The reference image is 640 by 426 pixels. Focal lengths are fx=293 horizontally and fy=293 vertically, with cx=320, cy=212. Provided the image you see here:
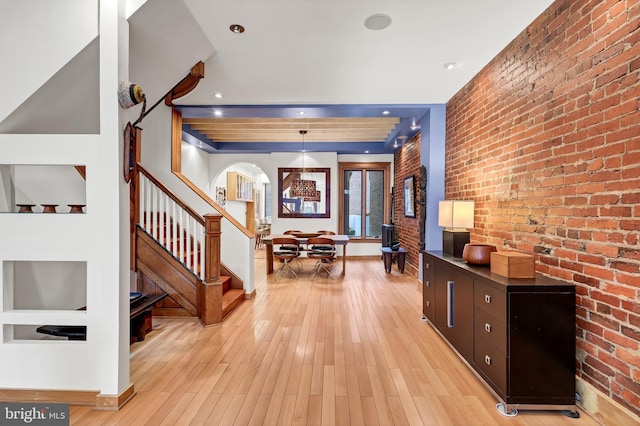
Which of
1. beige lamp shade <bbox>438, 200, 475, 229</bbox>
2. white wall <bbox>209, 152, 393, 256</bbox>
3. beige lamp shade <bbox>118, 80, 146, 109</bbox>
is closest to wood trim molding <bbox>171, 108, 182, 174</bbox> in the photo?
beige lamp shade <bbox>118, 80, 146, 109</bbox>

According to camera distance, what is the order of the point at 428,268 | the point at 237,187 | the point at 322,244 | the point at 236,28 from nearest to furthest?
1. the point at 236,28
2. the point at 428,268
3. the point at 322,244
4. the point at 237,187

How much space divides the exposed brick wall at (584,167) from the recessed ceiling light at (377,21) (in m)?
1.27

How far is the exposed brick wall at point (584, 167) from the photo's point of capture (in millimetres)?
1705

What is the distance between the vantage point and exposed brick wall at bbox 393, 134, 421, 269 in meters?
5.84

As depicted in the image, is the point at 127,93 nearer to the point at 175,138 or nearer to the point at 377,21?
the point at 377,21

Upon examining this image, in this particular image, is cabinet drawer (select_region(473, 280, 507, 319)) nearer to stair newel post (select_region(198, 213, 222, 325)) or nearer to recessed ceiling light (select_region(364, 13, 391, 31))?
recessed ceiling light (select_region(364, 13, 391, 31))

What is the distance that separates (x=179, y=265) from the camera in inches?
139

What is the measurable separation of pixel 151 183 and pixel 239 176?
5526mm

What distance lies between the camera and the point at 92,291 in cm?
201

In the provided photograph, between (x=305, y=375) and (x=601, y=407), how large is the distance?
1966mm

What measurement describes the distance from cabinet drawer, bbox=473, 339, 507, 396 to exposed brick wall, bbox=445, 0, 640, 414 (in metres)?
0.54

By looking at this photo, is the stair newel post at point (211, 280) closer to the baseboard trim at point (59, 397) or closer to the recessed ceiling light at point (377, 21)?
the baseboard trim at point (59, 397)

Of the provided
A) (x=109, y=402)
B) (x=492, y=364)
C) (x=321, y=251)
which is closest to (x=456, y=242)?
(x=492, y=364)

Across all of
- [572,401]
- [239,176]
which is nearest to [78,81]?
[572,401]
